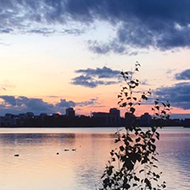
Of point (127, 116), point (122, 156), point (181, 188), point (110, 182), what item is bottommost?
point (181, 188)

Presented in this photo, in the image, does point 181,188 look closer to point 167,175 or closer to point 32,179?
point 167,175

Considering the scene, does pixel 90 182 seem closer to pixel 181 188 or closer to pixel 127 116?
pixel 181 188

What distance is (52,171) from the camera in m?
48.4

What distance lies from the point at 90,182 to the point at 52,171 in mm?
11783

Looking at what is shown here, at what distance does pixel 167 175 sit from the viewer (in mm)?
42969

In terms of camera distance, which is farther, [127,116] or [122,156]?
[127,116]

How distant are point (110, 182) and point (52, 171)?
131 ft

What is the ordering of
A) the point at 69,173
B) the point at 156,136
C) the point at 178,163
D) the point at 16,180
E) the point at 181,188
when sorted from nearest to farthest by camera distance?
1. the point at 156,136
2. the point at 181,188
3. the point at 16,180
4. the point at 69,173
5. the point at 178,163

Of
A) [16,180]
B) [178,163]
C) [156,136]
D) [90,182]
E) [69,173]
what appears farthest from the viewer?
[178,163]

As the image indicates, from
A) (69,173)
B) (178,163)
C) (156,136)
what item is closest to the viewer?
(156,136)

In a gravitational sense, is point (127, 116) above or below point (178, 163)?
above

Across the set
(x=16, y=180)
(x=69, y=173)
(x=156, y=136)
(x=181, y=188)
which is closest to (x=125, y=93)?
(x=156, y=136)

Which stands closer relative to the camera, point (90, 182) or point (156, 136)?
point (156, 136)

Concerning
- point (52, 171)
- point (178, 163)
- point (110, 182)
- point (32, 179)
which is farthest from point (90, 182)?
point (110, 182)
